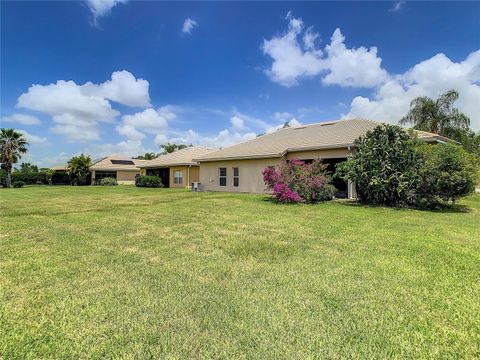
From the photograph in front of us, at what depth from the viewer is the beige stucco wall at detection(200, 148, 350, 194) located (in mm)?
17914

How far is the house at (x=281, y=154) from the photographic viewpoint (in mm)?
17297

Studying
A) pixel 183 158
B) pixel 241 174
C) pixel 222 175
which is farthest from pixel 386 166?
pixel 183 158

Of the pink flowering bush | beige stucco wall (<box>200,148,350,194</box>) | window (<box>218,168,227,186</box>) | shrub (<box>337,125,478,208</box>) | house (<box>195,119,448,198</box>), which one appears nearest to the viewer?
shrub (<box>337,125,478,208</box>)

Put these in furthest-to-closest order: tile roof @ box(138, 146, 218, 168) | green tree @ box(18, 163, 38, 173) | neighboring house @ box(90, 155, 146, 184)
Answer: green tree @ box(18, 163, 38, 173), neighboring house @ box(90, 155, 146, 184), tile roof @ box(138, 146, 218, 168)

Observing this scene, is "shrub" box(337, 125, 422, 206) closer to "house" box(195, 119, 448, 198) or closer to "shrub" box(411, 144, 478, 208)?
"shrub" box(411, 144, 478, 208)

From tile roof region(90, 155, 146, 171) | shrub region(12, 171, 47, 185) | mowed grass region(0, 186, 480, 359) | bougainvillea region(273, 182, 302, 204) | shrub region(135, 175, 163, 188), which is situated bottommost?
mowed grass region(0, 186, 480, 359)

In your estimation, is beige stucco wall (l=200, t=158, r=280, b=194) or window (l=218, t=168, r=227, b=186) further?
window (l=218, t=168, r=227, b=186)

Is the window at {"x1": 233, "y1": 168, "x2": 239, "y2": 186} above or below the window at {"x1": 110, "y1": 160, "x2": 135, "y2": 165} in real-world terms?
below

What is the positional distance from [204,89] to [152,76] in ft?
15.3

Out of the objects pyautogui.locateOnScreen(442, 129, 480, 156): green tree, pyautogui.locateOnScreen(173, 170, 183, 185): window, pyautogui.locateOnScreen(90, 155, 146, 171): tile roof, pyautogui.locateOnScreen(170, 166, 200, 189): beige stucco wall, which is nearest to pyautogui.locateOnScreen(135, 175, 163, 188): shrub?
pyautogui.locateOnScreen(173, 170, 183, 185): window

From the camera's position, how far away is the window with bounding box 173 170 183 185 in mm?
30231

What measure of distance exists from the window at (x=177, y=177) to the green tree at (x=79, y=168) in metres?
18.3

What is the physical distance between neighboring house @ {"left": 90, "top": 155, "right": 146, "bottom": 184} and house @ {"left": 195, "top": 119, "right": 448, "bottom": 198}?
21.5m

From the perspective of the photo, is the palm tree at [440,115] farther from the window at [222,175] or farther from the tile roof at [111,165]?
the tile roof at [111,165]
